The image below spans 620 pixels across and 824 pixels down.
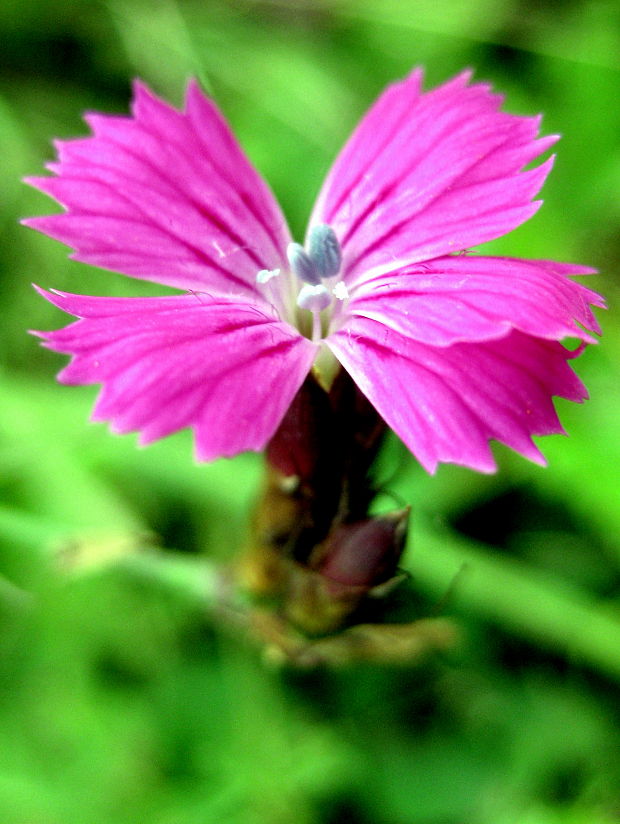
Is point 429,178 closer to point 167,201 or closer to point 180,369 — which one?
point 167,201

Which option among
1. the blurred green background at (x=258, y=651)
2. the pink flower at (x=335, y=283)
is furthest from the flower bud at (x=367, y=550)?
the blurred green background at (x=258, y=651)

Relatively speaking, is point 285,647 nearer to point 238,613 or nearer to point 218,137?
point 238,613

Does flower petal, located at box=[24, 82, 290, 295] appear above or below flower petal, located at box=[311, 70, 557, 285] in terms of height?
below

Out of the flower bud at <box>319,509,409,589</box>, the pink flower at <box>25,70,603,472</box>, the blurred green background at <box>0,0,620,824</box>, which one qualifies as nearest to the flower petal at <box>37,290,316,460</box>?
the pink flower at <box>25,70,603,472</box>

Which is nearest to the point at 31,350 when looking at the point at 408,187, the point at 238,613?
the point at 238,613

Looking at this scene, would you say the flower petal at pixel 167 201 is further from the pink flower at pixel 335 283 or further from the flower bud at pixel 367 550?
the flower bud at pixel 367 550

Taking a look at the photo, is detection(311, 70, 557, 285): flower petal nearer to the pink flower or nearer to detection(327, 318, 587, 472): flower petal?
the pink flower
